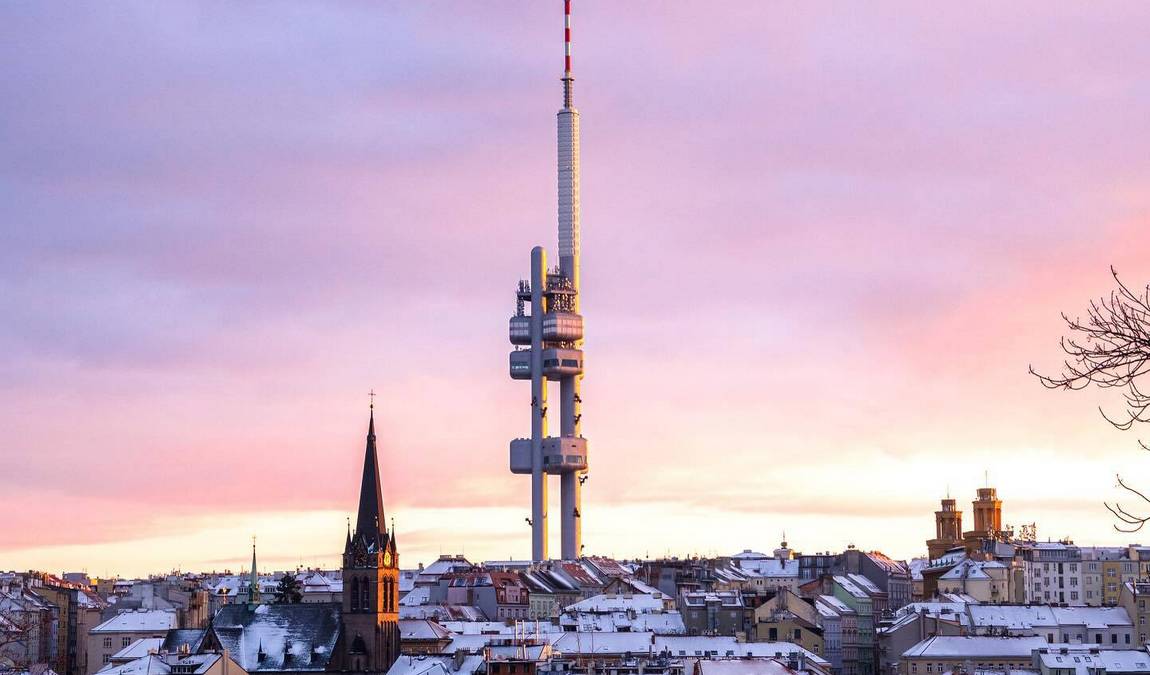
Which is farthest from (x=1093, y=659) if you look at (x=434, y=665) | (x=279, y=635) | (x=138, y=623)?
(x=138, y=623)

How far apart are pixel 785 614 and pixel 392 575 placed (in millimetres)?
28399

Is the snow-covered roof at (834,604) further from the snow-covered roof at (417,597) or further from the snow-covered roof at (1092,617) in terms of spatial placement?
the snow-covered roof at (417,597)

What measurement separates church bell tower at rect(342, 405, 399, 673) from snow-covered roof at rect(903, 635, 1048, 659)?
31768 mm

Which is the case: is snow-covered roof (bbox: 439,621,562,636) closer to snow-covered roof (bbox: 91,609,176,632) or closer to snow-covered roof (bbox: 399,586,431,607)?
snow-covered roof (bbox: 91,609,176,632)

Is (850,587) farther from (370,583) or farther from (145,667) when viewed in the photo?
(145,667)

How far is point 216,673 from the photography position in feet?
441

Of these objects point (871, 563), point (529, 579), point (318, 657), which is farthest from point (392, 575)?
point (871, 563)

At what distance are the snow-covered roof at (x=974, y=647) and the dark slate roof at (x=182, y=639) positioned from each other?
4562 centimetres

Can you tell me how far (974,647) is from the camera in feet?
436

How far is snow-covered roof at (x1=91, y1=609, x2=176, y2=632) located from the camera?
167 m

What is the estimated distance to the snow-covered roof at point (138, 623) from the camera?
6560 inches

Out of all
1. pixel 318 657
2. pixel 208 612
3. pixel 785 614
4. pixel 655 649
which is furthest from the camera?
pixel 208 612

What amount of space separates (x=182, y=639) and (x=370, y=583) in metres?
15.1

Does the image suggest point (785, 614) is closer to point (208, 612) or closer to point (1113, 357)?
point (208, 612)
